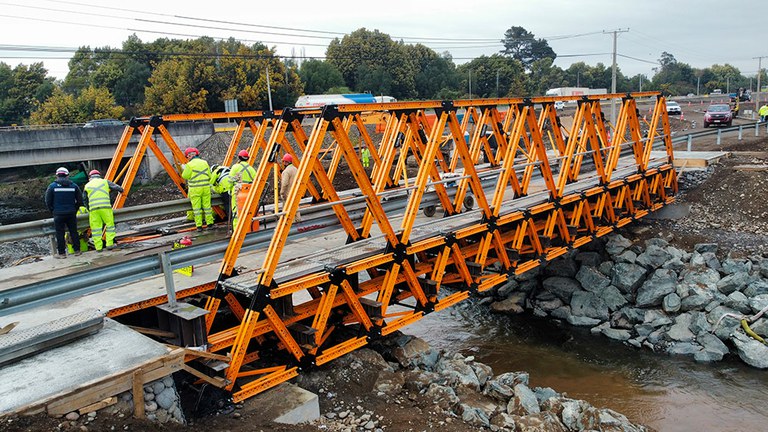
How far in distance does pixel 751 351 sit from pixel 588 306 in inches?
148

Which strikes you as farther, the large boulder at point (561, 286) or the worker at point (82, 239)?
the large boulder at point (561, 286)

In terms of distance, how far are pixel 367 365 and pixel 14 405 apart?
481cm

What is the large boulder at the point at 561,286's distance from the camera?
15.6 m

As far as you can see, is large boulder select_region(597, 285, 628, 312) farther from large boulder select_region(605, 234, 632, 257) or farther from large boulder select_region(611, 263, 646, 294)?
large boulder select_region(605, 234, 632, 257)

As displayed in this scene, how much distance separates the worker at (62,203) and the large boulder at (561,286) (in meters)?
11.8

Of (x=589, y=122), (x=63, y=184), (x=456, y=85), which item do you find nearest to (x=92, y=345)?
(x=63, y=184)

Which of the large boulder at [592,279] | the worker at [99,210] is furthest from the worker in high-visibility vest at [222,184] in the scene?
the large boulder at [592,279]

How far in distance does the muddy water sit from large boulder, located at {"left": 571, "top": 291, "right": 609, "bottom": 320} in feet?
2.21

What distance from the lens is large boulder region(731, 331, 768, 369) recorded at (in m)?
12.0

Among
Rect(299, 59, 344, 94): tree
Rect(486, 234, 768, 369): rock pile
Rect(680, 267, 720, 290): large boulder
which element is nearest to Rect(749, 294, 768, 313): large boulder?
Rect(486, 234, 768, 369): rock pile

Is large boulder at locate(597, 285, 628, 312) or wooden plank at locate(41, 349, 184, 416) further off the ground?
wooden plank at locate(41, 349, 184, 416)

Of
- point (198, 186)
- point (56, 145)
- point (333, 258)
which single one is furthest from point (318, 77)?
point (333, 258)

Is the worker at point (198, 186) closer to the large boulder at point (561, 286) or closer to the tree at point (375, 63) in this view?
the large boulder at point (561, 286)

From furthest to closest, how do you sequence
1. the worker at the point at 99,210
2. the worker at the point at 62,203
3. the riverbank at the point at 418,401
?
the worker at the point at 99,210 → the worker at the point at 62,203 → the riverbank at the point at 418,401
